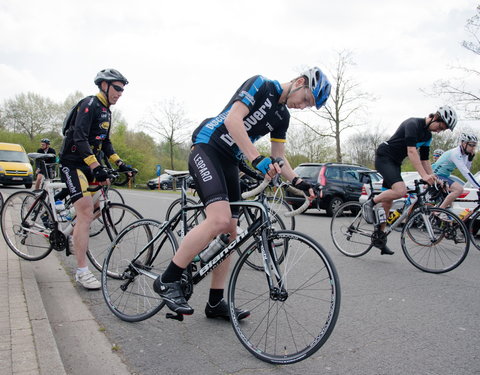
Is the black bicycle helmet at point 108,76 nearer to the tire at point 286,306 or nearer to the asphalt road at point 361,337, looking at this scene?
the asphalt road at point 361,337

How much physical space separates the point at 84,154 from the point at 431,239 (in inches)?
176

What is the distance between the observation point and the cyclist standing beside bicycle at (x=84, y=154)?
4065 mm

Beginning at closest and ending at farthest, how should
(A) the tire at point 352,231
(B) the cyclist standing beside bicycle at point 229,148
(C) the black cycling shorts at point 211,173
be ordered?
1. (B) the cyclist standing beside bicycle at point 229,148
2. (C) the black cycling shorts at point 211,173
3. (A) the tire at point 352,231

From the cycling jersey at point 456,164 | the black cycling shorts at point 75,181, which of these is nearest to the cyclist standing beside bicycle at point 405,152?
the cycling jersey at point 456,164

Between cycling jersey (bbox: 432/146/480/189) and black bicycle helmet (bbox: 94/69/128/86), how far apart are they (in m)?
5.44

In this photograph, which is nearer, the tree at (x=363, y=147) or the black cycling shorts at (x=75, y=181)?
the black cycling shorts at (x=75, y=181)

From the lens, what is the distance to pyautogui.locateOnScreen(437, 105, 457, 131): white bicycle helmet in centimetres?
524

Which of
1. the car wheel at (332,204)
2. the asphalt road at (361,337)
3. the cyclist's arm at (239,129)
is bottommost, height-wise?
the car wheel at (332,204)

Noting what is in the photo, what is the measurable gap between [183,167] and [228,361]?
51354 millimetres

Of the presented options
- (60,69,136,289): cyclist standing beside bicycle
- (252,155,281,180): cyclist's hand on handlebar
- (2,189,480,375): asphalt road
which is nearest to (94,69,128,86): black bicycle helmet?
(60,69,136,289): cyclist standing beside bicycle

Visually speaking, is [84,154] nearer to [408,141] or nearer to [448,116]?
[408,141]

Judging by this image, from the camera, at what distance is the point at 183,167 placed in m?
53.3

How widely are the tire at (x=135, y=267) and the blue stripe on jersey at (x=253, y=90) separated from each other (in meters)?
1.31

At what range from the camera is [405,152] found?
576 cm
